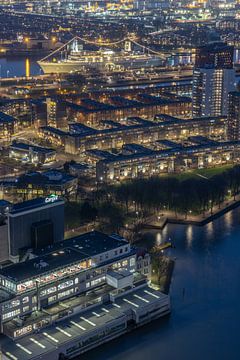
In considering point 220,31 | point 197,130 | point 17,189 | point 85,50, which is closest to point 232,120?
point 197,130

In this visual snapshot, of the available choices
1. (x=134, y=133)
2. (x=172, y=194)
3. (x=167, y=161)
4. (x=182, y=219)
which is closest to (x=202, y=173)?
(x=167, y=161)

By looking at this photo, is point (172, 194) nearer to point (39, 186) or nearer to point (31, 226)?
point (39, 186)

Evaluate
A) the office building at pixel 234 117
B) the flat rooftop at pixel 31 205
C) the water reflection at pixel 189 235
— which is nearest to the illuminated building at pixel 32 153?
the office building at pixel 234 117

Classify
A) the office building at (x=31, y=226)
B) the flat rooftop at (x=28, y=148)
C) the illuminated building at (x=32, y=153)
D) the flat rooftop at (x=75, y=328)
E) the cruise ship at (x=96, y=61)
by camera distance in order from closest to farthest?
the flat rooftop at (x=75, y=328) → the office building at (x=31, y=226) → the illuminated building at (x=32, y=153) → the flat rooftop at (x=28, y=148) → the cruise ship at (x=96, y=61)

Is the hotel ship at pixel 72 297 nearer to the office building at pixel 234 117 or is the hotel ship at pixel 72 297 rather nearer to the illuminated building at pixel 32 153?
the illuminated building at pixel 32 153

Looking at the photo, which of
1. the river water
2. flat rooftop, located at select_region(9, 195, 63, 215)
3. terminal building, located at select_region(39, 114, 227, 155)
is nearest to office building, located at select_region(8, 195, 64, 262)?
flat rooftop, located at select_region(9, 195, 63, 215)

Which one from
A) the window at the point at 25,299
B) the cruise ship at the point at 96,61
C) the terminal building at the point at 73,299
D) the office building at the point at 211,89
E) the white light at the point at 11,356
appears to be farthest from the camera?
the cruise ship at the point at 96,61

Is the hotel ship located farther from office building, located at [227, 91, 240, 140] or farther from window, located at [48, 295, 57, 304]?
office building, located at [227, 91, 240, 140]
